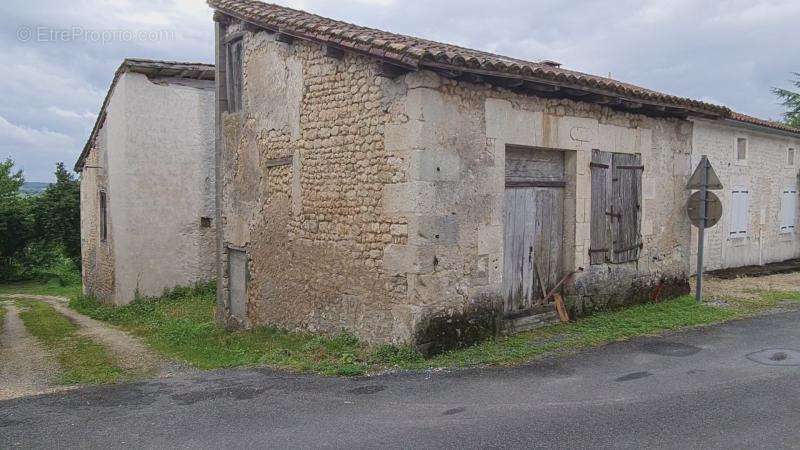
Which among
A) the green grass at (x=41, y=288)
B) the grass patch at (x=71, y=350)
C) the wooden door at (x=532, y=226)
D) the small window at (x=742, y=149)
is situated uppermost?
the small window at (x=742, y=149)

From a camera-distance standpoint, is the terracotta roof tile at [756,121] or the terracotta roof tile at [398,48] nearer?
the terracotta roof tile at [398,48]

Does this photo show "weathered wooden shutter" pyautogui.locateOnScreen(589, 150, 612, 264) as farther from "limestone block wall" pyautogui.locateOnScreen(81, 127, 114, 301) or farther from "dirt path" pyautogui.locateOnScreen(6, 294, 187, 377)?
"limestone block wall" pyautogui.locateOnScreen(81, 127, 114, 301)

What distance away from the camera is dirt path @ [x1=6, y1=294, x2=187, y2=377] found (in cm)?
727

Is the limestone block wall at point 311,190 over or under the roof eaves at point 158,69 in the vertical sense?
under

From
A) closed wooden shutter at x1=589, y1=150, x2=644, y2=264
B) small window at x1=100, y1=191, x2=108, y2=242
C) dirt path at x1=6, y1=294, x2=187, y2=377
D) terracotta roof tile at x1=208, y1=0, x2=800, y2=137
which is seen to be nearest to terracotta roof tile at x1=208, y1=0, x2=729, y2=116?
terracotta roof tile at x1=208, y1=0, x2=800, y2=137

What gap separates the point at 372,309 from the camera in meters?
6.82

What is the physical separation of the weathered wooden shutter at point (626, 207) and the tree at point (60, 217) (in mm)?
23342

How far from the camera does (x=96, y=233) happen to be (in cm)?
1518

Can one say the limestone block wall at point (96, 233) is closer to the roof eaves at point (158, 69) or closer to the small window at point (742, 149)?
the roof eaves at point (158, 69)

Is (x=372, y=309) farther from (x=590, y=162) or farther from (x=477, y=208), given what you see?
(x=590, y=162)

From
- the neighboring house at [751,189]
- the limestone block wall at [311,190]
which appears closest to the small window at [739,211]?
the neighboring house at [751,189]

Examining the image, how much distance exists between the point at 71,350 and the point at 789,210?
619 inches

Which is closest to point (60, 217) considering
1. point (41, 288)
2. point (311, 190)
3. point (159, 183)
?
point (41, 288)

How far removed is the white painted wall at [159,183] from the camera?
12867mm
